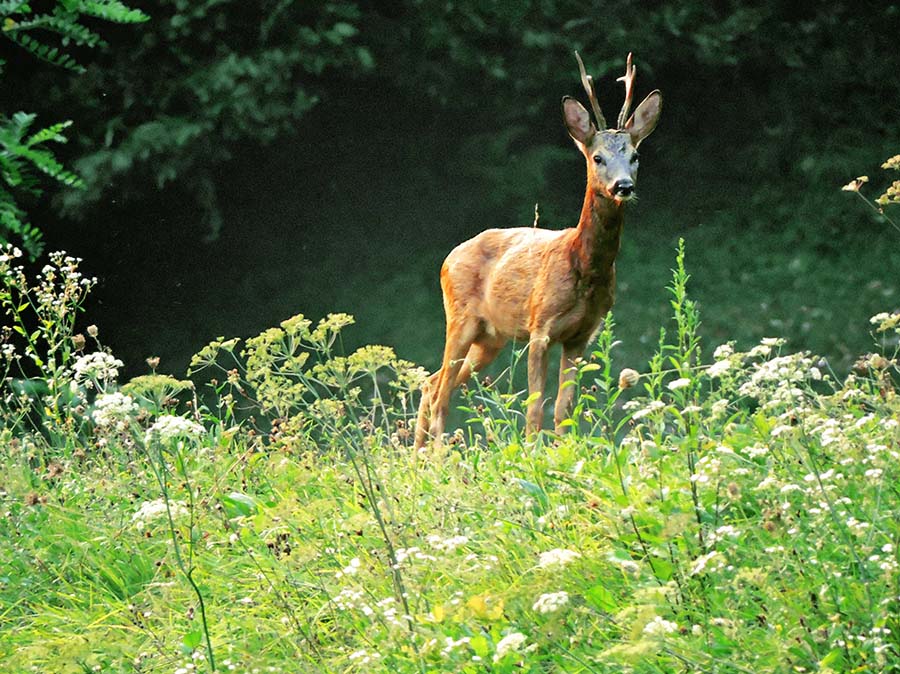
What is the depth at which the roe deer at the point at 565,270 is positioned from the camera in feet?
19.5

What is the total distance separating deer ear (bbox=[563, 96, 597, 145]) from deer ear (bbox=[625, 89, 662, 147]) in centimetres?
17

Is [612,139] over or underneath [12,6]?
underneath

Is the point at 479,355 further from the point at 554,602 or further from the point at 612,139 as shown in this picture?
the point at 554,602

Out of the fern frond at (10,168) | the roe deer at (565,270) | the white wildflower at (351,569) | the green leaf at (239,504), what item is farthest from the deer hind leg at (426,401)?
the fern frond at (10,168)

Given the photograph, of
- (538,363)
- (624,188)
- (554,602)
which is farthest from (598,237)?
(554,602)

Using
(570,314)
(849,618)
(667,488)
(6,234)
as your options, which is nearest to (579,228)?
(570,314)

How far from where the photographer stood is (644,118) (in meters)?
6.02

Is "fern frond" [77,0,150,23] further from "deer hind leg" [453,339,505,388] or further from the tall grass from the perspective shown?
"deer hind leg" [453,339,505,388]

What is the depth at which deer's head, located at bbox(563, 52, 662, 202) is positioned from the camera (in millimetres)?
5840

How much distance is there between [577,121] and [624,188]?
49cm

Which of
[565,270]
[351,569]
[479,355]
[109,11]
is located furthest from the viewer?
[479,355]

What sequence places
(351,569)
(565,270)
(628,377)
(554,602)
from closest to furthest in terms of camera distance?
(554,602)
(351,569)
(628,377)
(565,270)

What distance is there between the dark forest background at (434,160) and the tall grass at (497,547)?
3890mm

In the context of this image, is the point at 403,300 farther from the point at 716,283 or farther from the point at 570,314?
the point at 570,314
